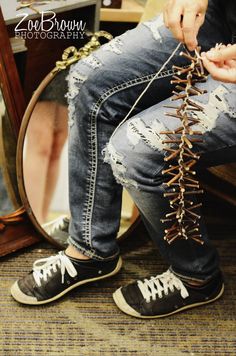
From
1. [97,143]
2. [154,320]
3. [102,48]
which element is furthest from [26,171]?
[154,320]

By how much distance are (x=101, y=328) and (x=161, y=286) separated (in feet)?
0.54

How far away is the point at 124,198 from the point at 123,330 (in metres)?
0.32

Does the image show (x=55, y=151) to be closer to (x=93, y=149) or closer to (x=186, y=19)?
(x=93, y=149)

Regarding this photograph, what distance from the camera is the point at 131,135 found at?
1039 millimetres

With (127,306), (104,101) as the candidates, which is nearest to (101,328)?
(127,306)

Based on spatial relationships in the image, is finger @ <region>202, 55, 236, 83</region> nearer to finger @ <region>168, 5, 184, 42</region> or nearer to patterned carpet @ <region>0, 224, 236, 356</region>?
finger @ <region>168, 5, 184, 42</region>

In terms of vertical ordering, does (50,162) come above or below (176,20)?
below

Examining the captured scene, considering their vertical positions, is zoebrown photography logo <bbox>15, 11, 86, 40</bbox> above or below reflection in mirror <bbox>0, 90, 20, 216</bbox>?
above

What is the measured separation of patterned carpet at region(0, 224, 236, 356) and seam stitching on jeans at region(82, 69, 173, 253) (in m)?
0.13

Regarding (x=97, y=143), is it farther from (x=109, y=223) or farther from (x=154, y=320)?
(x=154, y=320)

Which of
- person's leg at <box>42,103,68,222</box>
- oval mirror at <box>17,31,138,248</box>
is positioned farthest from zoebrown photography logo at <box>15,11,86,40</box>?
person's leg at <box>42,103,68,222</box>

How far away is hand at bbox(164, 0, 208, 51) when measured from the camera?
933 millimetres

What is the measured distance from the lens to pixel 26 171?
131 centimetres

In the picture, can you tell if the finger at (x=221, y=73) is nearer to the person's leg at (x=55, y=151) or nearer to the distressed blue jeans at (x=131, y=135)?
the distressed blue jeans at (x=131, y=135)
